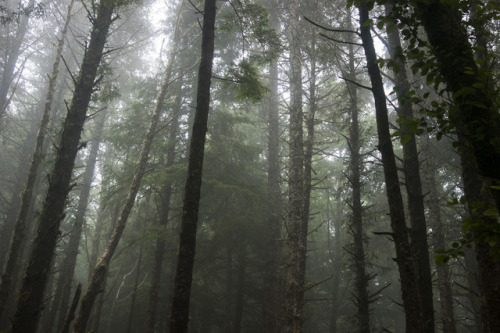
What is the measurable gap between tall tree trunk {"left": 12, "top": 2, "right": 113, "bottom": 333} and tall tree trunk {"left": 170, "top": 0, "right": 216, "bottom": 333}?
3.59m

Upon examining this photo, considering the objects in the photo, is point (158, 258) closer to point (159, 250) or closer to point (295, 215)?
point (159, 250)

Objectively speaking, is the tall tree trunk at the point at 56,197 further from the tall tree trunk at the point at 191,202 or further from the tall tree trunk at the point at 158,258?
the tall tree trunk at the point at 158,258

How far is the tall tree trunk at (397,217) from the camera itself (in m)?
4.63

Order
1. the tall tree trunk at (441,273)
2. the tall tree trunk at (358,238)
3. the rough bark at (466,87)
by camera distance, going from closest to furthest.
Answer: the rough bark at (466,87) < the tall tree trunk at (358,238) < the tall tree trunk at (441,273)

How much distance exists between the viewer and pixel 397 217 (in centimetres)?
494

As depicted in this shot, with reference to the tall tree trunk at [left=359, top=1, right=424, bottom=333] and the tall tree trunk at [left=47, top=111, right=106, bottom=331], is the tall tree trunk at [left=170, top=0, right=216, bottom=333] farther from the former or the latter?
the tall tree trunk at [left=47, top=111, right=106, bottom=331]

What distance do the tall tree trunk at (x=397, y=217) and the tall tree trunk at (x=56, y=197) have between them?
24.1 feet

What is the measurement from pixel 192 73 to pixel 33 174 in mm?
8759

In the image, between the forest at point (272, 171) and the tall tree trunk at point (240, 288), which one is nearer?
the forest at point (272, 171)

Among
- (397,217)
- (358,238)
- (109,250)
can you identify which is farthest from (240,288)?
(397,217)

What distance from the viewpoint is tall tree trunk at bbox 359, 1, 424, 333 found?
4629 mm

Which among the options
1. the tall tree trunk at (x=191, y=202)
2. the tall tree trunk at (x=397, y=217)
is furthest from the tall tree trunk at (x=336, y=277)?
the tall tree trunk at (x=191, y=202)

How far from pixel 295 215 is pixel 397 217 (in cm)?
582

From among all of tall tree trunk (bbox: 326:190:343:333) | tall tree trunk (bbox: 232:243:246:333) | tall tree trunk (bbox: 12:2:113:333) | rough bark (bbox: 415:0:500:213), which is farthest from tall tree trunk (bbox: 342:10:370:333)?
tall tree trunk (bbox: 326:190:343:333)
